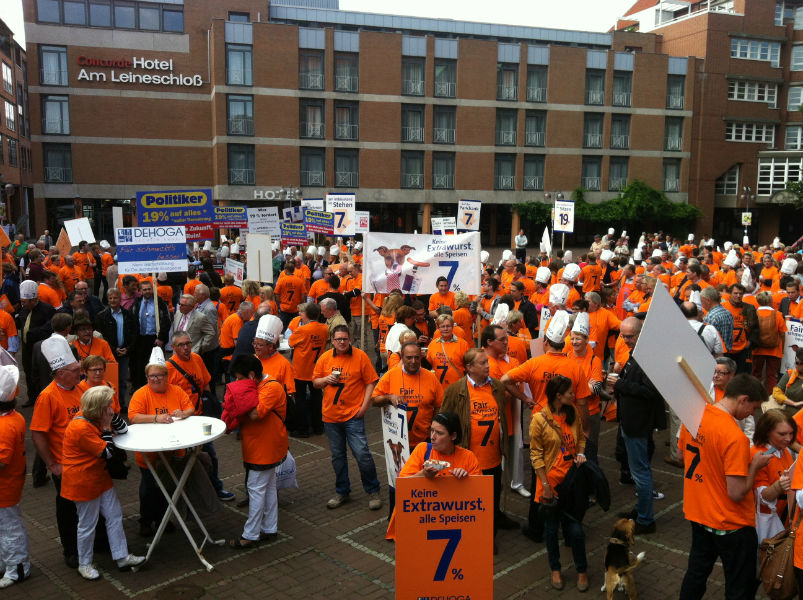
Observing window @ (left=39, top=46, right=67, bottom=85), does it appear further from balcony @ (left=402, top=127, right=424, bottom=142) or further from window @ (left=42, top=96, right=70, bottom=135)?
balcony @ (left=402, top=127, right=424, bottom=142)

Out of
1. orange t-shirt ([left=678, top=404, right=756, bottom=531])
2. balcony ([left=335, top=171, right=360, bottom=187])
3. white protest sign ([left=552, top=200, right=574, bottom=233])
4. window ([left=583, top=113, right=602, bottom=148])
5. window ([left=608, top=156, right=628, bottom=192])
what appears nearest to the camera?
orange t-shirt ([left=678, top=404, right=756, bottom=531])

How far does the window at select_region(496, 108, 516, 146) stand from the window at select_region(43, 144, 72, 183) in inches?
1113

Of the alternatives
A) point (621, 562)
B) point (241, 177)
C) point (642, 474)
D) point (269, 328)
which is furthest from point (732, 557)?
point (241, 177)

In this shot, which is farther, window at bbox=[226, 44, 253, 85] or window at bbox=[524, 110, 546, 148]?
window at bbox=[524, 110, 546, 148]

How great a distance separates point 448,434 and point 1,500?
3.87 m

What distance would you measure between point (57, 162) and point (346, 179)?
1852 centimetres

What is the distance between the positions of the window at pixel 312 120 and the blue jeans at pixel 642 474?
39901mm


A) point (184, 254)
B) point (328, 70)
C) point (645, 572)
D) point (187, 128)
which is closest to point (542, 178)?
point (328, 70)

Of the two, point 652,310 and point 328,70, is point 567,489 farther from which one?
point 328,70

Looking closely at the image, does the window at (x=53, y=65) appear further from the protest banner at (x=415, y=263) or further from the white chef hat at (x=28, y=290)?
the protest banner at (x=415, y=263)

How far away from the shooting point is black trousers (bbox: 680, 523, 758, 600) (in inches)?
178

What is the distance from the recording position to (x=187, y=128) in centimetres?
4484

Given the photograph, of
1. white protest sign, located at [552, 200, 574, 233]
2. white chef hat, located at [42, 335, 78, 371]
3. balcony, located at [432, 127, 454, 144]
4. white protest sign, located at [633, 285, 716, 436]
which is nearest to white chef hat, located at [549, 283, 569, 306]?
white protest sign, located at [633, 285, 716, 436]

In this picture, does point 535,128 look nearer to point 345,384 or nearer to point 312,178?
point 312,178
